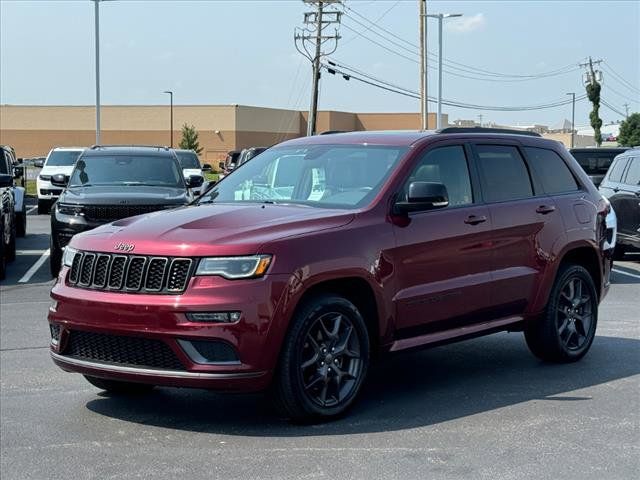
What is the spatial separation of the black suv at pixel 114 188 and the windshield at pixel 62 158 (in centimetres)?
1548

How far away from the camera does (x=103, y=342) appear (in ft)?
20.0

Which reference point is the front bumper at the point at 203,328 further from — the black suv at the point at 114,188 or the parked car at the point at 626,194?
the parked car at the point at 626,194

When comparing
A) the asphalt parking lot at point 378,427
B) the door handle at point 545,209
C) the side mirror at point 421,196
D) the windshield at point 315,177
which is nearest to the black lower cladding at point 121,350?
the asphalt parking lot at point 378,427

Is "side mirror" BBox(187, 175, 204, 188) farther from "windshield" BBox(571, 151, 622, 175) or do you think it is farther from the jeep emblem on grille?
"windshield" BBox(571, 151, 622, 175)

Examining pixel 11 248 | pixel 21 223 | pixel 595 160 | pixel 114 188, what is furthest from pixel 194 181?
pixel 595 160

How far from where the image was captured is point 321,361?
244 inches

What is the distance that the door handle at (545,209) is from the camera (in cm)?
784

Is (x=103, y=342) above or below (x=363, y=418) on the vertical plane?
above

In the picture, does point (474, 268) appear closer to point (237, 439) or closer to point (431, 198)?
point (431, 198)

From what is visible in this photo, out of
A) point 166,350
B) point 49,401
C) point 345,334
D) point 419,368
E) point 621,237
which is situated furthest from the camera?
point 621,237

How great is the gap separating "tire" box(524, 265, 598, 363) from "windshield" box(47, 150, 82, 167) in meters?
24.2

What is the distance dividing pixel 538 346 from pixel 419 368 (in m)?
0.95

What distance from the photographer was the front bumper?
5.75 metres

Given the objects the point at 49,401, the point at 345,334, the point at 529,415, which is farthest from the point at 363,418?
the point at 49,401
